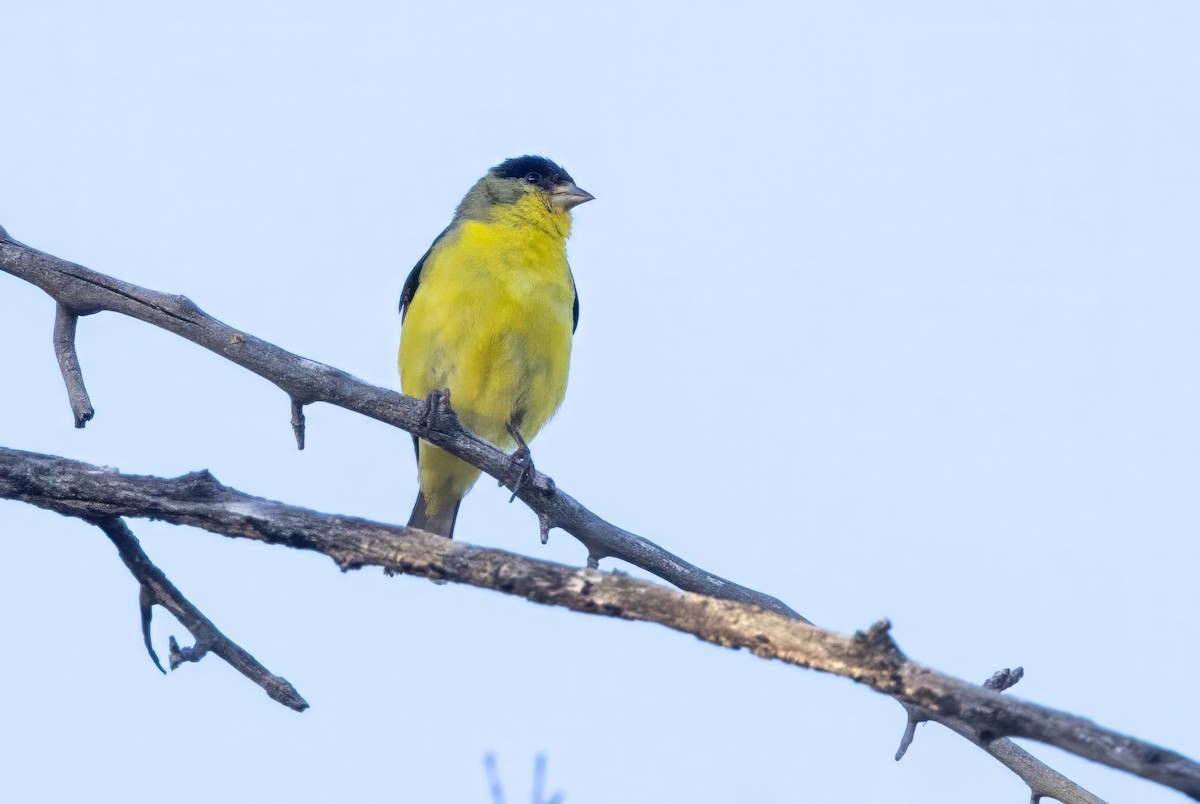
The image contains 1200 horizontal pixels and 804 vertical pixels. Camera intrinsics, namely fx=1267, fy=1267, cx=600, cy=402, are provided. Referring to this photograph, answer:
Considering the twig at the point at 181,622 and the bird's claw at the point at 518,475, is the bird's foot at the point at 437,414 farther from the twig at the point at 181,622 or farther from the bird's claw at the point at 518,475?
the twig at the point at 181,622

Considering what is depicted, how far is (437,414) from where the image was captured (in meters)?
5.45

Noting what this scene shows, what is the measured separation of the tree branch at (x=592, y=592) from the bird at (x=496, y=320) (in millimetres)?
2735

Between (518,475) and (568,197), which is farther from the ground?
(568,197)

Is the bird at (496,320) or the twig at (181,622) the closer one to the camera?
the twig at (181,622)

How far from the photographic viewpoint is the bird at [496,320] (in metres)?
7.30

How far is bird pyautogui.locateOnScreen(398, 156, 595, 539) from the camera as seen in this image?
730 centimetres

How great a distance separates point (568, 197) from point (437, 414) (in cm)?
331

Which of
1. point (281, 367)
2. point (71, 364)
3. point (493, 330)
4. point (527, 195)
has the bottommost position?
point (71, 364)

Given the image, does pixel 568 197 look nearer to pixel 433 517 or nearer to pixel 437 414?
pixel 433 517

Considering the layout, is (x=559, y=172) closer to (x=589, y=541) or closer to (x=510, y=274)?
(x=510, y=274)

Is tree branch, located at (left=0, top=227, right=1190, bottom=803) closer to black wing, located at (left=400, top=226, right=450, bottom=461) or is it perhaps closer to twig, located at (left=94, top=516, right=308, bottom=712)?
twig, located at (left=94, top=516, right=308, bottom=712)

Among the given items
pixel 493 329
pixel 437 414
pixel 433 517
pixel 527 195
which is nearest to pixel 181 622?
pixel 437 414

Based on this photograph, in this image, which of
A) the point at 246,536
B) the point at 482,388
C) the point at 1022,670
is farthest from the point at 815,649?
the point at 482,388

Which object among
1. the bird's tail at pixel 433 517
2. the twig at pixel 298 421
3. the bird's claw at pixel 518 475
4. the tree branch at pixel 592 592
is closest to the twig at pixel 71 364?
the tree branch at pixel 592 592
